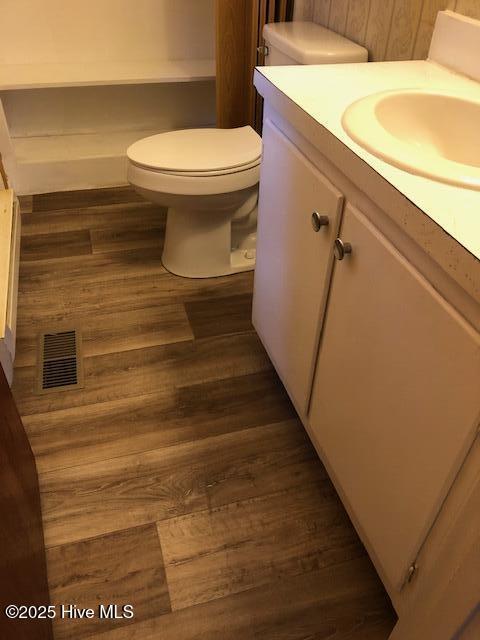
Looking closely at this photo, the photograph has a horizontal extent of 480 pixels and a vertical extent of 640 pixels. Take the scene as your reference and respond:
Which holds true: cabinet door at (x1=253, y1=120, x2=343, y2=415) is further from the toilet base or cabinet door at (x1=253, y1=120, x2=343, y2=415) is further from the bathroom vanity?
the toilet base

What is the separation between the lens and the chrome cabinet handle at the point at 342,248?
0.93 m

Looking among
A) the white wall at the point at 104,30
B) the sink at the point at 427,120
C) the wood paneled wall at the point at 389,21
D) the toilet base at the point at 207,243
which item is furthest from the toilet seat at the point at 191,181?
the white wall at the point at 104,30

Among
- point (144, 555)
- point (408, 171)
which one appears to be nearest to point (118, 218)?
point (144, 555)

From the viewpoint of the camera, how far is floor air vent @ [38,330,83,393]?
5.21 feet

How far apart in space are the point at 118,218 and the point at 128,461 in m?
1.32

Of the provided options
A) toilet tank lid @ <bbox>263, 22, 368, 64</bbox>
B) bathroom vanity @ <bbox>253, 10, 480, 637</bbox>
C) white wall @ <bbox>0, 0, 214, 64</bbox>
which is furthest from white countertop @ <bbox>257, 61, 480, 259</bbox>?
white wall @ <bbox>0, 0, 214, 64</bbox>

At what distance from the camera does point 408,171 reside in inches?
31.0

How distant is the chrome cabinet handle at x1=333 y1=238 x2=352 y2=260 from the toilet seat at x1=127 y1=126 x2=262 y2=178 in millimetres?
872

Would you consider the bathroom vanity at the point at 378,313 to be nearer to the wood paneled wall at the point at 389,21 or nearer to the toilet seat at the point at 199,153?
the wood paneled wall at the point at 389,21

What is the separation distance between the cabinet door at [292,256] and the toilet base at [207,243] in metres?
0.54

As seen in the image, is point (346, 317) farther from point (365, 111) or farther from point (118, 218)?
point (118, 218)

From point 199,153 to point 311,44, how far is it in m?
0.48

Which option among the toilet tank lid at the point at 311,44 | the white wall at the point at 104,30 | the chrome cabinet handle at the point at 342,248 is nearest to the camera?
the chrome cabinet handle at the point at 342,248

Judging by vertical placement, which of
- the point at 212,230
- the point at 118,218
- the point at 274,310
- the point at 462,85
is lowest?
the point at 118,218
